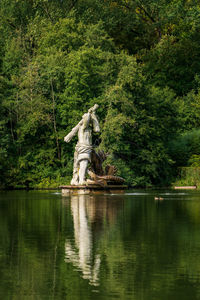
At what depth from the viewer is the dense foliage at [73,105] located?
5134 centimetres

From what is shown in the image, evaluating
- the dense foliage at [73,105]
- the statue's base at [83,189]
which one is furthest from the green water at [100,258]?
the dense foliage at [73,105]

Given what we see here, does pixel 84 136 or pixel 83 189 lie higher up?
pixel 84 136

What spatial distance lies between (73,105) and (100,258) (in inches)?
1642

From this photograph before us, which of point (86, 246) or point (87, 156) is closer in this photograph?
point (86, 246)

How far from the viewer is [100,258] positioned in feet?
36.7

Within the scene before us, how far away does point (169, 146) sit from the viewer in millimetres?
56031

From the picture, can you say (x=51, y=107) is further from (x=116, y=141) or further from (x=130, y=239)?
(x=130, y=239)

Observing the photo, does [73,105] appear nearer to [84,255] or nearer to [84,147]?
[84,147]

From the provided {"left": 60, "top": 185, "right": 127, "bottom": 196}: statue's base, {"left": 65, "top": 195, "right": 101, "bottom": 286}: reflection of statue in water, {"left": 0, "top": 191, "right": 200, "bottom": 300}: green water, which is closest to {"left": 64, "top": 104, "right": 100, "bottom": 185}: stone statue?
{"left": 60, "top": 185, "right": 127, "bottom": 196}: statue's base

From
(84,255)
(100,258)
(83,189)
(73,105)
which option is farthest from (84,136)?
(100,258)

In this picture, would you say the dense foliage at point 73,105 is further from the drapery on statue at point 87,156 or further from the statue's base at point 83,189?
the statue's base at point 83,189

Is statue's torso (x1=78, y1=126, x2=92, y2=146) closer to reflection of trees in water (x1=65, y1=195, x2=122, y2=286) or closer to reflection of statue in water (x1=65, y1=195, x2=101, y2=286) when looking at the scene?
reflection of trees in water (x1=65, y1=195, x2=122, y2=286)

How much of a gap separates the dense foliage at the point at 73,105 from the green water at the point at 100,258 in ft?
105

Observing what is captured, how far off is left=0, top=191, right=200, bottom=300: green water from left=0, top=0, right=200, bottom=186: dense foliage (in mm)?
31920
